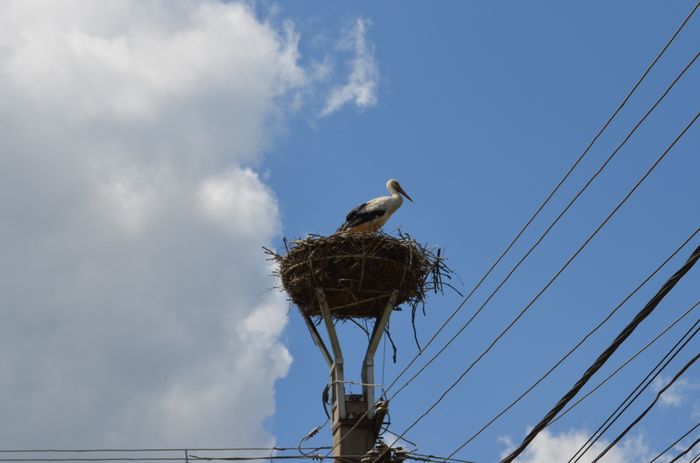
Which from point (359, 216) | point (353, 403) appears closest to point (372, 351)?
point (353, 403)

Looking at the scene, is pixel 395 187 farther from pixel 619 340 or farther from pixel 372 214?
pixel 619 340

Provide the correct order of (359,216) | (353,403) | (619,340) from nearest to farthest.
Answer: (619,340) → (353,403) → (359,216)

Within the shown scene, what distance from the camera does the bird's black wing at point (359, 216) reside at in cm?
1748

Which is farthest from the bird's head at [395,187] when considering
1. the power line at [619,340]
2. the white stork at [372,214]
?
the power line at [619,340]

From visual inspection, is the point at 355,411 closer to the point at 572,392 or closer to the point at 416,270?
the point at 416,270

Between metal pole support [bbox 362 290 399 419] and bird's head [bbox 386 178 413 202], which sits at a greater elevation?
bird's head [bbox 386 178 413 202]

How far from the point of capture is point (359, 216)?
17.6 metres

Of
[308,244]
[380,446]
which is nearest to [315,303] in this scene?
[308,244]

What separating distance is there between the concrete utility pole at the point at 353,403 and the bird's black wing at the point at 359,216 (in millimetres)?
1911

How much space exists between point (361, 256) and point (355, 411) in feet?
6.08

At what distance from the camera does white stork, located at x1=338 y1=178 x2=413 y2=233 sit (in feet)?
57.4

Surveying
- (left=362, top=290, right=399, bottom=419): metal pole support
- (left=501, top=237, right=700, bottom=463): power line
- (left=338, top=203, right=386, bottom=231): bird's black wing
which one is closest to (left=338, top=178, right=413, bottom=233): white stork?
(left=338, top=203, right=386, bottom=231): bird's black wing

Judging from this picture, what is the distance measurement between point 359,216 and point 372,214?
252 mm

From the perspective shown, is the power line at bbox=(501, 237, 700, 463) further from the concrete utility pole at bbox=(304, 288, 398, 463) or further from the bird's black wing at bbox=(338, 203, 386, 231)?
the bird's black wing at bbox=(338, 203, 386, 231)
